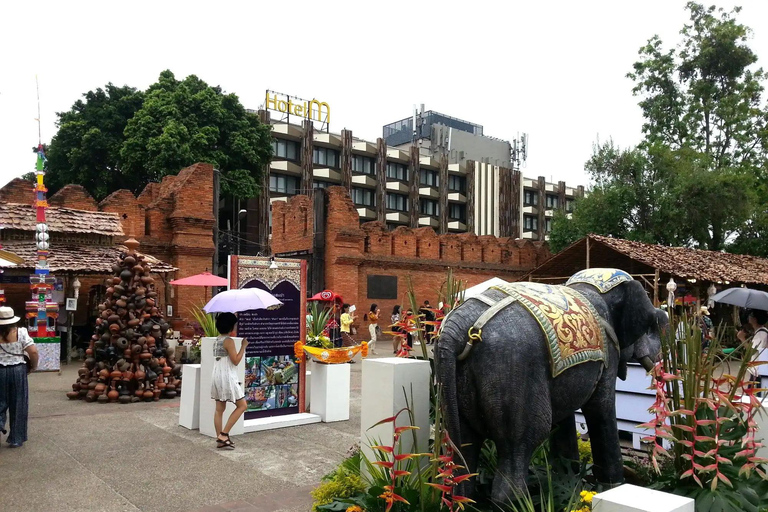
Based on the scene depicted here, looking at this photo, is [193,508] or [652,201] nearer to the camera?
[193,508]

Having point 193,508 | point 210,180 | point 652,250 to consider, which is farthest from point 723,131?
point 193,508

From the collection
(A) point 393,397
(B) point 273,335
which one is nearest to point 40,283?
(B) point 273,335

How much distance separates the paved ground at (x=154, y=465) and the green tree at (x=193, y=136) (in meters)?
19.7

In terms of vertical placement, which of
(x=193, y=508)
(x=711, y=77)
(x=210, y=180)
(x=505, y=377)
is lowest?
(x=193, y=508)

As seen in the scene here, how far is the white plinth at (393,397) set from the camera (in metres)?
4.29

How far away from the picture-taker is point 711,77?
92.3 ft

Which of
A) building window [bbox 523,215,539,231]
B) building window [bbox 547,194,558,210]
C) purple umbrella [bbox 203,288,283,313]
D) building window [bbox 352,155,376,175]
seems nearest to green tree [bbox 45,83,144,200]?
building window [bbox 352,155,376,175]

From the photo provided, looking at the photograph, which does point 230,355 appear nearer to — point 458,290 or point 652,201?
point 458,290

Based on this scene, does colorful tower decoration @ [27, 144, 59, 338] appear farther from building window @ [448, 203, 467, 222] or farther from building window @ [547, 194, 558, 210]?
building window @ [547, 194, 558, 210]

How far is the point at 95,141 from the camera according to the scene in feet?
92.7

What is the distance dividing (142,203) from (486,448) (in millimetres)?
16844

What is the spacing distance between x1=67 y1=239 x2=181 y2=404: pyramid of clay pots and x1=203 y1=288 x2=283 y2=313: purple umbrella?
3.80 metres

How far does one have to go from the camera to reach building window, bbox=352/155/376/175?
46.3 meters

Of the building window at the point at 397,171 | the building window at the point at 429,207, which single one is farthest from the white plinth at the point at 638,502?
the building window at the point at 429,207
